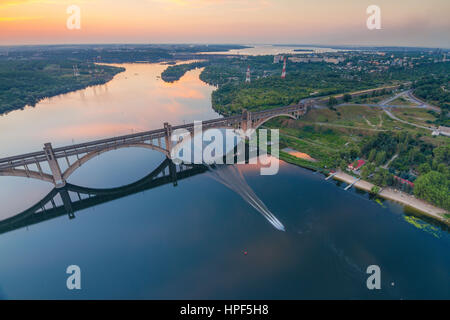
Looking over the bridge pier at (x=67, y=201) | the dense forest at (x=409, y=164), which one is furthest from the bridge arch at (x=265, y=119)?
the bridge pier at (x=67, y=201)

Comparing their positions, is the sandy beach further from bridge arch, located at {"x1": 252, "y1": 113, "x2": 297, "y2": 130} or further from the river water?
bridge arch, located at {"x1": 252, "y1": 113, "x2": 297, "y2": 130}

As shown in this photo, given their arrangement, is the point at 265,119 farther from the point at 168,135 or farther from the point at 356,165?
→ the point at 168,135

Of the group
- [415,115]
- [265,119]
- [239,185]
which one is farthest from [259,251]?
[415,115]

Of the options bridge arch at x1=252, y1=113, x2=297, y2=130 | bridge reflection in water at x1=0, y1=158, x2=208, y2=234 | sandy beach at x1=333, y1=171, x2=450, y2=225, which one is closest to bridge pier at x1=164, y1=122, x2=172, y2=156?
bridge reflection in water at x1=0, y1=158, x2=208, y2=234
